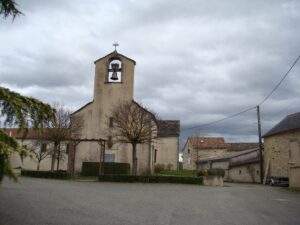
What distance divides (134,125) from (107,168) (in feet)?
17.0

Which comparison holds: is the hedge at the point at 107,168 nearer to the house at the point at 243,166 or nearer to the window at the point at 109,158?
the window at the point at 109,158

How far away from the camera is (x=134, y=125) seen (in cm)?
3378

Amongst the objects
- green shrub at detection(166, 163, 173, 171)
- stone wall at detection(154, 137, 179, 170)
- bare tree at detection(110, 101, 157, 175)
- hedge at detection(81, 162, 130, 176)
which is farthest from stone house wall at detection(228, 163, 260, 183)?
hedge at detection(81, 162, 130, 176)

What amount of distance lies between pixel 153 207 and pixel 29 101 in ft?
26.8

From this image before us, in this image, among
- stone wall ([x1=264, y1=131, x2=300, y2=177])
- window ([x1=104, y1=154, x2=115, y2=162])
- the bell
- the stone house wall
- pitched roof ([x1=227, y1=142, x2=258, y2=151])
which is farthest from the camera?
pitched roof ([x1=227, y1=142, x2=258, y2=151])

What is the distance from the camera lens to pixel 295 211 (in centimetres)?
1463

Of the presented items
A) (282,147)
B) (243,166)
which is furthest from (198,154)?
(282,147)

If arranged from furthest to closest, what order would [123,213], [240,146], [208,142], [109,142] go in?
[208,142], [240,146], [109,142], [123,213]

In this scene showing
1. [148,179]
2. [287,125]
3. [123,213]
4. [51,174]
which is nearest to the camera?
[123,213]

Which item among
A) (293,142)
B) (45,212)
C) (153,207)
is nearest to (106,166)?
(293,142)

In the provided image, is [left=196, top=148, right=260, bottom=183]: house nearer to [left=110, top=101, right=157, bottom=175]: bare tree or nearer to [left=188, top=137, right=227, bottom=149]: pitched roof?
[left=110, top=101, right=157, bottom=175]: bare tree

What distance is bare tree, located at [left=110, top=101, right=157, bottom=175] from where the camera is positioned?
33250 mm

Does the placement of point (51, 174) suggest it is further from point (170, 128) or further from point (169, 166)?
point (170, 128)

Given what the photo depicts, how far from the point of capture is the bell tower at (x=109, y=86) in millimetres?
38641
